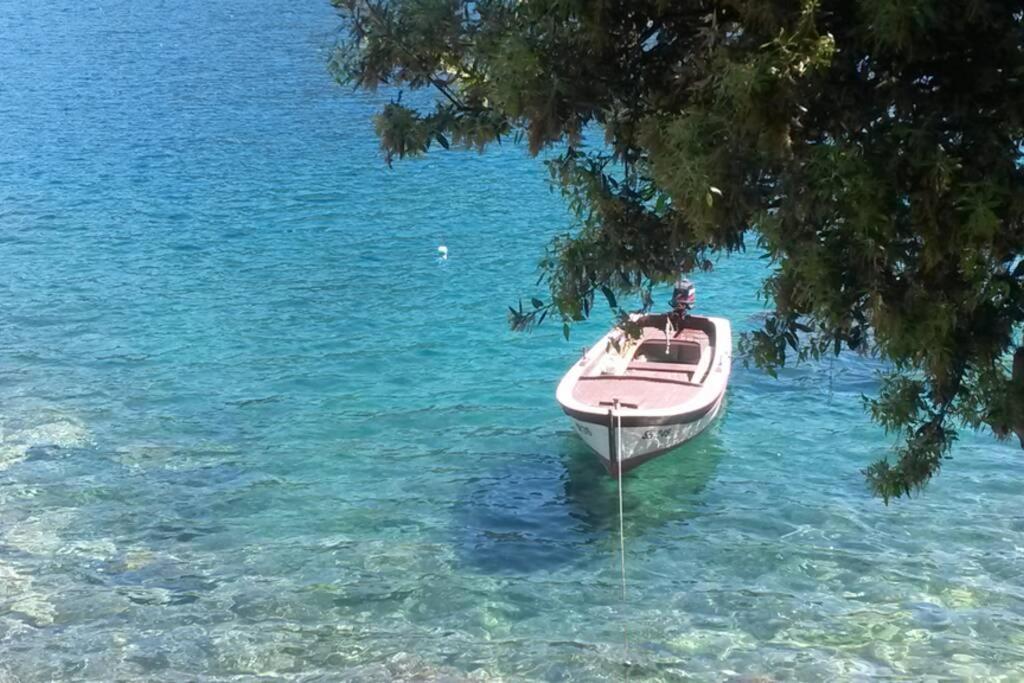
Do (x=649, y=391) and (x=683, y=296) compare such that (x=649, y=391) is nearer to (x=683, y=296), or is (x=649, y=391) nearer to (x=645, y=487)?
(x=645, y=487)

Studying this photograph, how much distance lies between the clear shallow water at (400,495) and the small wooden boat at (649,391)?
700 millimetres

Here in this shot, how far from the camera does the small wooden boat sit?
1759 cm

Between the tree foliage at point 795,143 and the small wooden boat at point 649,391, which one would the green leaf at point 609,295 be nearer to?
the tree foliage at point 795,143

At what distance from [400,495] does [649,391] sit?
13.5 ft

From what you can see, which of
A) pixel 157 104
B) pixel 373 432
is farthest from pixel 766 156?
pixel 157 104

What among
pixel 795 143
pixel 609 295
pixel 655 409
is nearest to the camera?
pixel 795 143

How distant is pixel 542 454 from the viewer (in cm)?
1936

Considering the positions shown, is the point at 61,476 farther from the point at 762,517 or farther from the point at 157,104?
the point at 157,104

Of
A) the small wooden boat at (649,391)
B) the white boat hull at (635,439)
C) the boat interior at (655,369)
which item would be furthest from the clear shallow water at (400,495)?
the boat interior at (655,369)

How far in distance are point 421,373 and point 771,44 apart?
56.0 ft

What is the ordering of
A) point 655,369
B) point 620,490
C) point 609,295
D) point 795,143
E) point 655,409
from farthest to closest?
point 655,369 → point 655,409 → point 620,490 → point 609,295 → point 795,143

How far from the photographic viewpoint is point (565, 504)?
1767 centimetres

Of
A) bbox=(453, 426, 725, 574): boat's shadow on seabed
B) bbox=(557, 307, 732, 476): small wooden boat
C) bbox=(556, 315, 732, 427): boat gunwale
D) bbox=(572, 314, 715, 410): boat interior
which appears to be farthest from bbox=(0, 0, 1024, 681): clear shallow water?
bbox=(572, 314, 715, 410): boat interior

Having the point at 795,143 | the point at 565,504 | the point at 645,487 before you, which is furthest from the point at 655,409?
the point at 795,143
